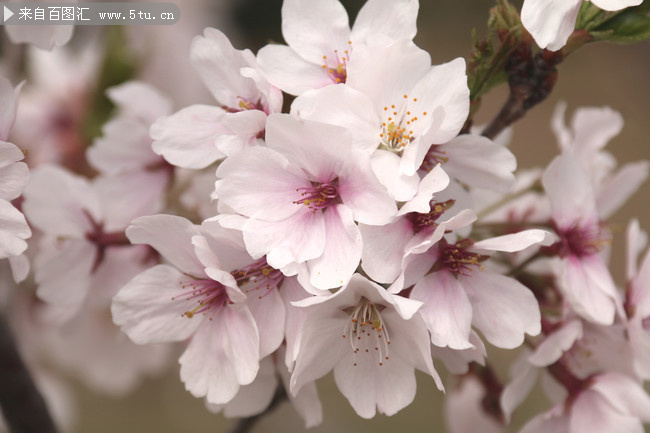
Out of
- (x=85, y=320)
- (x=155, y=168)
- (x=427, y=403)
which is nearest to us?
(x=155, y=168)

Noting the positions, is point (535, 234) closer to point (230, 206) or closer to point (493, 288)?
point (493, 288)

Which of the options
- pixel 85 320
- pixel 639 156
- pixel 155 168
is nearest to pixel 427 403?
pixel 85 320

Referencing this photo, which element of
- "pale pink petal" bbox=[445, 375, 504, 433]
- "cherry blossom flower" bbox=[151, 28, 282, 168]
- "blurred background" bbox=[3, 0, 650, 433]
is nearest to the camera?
"cherry blossom flower" bbox=[151, 28, 282, 168]

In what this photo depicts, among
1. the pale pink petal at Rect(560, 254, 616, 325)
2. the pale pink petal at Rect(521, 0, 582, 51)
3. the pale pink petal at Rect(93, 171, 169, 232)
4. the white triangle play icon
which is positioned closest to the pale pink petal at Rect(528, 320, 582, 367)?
the pale pink petal at Rect(560, 254, 616, 325)

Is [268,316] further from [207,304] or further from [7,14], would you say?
[7,14]

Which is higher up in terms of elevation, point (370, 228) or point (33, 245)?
point (370, 228)

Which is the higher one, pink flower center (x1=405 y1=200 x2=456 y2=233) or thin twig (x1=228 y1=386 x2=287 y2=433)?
pink flower center (x1=405 y1=200 x2=456 y2=233)

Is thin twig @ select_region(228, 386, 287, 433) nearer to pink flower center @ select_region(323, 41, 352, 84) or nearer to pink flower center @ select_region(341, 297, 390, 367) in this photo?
pink flower center @ select_region(341, 297, 390, 367)
